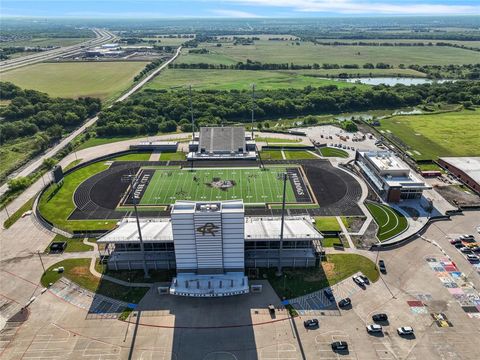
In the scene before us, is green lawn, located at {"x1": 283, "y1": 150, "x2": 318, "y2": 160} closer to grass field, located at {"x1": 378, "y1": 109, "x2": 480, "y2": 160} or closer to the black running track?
the black running track

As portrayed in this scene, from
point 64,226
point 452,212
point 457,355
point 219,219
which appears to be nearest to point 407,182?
point 452,212

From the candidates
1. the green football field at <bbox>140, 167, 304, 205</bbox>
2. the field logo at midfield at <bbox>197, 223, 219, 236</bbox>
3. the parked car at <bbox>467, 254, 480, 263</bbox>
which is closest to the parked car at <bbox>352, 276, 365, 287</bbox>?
the parked car at <bbox>467, 254, 480, 263</bbox>

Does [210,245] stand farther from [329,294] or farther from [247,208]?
[247,208]

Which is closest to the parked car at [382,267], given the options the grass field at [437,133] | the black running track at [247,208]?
the black running track at [247,208]

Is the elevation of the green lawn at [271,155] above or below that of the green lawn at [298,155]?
below

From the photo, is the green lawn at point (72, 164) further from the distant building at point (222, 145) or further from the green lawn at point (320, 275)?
the green lawn at point (320, 275)

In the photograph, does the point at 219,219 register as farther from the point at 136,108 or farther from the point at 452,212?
the point at 136,108

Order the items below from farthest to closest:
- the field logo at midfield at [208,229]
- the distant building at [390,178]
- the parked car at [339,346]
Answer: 1. the distant building at [390,178]
2. the field logo at midfield at [208,229]
3. the parked car at [339,346]
